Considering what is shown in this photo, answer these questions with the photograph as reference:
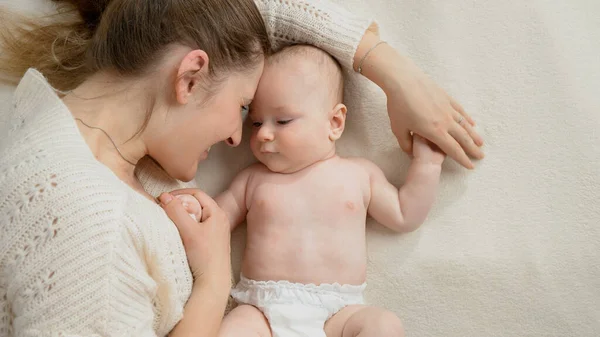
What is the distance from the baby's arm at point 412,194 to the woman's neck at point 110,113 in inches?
23.4

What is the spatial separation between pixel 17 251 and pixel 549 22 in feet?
4.54

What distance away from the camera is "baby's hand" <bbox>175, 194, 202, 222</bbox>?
1371mm

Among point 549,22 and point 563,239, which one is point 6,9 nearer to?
point 549,22

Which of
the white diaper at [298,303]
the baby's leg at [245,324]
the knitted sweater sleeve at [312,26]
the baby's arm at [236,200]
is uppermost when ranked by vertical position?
the knitted sweater sleeve at [312,26]

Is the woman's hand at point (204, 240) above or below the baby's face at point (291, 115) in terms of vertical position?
below

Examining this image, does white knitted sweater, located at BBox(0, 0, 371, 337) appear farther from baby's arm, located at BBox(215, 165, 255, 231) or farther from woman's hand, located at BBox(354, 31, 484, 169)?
woman's hand, located at BBox(354, 31, 484, 169)

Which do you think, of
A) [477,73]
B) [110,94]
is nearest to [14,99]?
[110,94]

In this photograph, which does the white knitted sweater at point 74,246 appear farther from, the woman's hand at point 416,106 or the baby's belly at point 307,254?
the woman's hand at point 416,106

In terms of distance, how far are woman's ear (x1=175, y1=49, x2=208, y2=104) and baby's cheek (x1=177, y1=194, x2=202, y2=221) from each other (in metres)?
0.24

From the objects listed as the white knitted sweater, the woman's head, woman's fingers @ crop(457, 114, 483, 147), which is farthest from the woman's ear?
woman's fingers @ crop(457, 114, 483, 147)

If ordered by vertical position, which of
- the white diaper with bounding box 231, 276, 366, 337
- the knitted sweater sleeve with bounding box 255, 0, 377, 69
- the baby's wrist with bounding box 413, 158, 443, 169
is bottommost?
the white diaper with bounding box 231, 276, 366, 337

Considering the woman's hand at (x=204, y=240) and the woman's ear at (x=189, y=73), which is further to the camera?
the woman's hand at (x=204, y=240)

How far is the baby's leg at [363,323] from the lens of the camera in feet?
4.28

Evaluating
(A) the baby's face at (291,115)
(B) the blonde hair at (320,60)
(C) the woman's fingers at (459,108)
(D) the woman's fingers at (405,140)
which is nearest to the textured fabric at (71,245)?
(A) the baby's face at (291,115)
